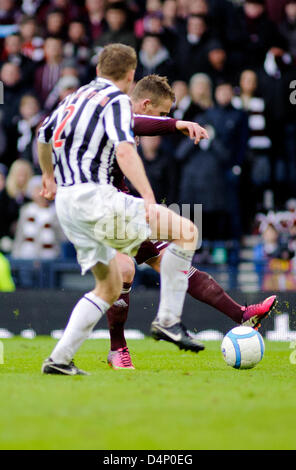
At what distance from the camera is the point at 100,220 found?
5.48 meters

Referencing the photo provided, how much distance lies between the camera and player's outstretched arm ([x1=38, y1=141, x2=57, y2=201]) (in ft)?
19.4

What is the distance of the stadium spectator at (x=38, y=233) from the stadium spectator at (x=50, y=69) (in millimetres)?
2031

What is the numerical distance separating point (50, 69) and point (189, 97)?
2516mm

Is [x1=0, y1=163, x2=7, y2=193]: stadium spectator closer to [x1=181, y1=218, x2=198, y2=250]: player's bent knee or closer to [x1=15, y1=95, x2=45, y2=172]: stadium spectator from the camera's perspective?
[x1=15, y1=95, x2=45, y2=172]: stadium spectator

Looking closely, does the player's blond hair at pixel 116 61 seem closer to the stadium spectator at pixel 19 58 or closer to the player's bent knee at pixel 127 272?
the player's bent knee at pixel 127 272

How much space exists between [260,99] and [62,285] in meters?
3.52

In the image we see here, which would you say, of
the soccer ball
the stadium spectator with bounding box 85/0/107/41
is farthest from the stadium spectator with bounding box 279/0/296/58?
the soccer ball

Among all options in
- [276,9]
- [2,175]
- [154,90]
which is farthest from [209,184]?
[154,90]

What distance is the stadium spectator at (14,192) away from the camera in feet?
37.7

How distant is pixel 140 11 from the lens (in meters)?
13.2
